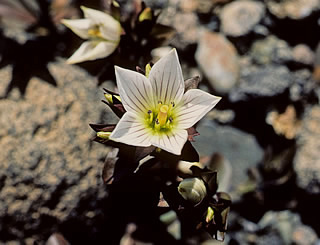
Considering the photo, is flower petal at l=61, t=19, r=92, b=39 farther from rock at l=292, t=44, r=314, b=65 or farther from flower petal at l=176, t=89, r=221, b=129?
rock at l=292, t=44, r=314, b=65

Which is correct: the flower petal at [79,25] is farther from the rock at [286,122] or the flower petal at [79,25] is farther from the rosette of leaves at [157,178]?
the rock at [286,122]

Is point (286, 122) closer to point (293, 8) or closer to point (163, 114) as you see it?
point (293, 8)

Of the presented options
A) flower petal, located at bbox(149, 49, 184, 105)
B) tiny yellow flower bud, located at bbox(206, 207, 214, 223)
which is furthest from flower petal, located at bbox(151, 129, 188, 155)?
tiny yellow flower bud, located at bbox(206, 207, 214, 223)

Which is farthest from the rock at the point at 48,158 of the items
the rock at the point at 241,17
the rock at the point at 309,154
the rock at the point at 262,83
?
the rock at the point at 309,154

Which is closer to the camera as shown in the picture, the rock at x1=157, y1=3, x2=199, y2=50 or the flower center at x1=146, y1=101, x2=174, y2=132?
the flower center at x1=146, y1=101, x2=174, y2=132

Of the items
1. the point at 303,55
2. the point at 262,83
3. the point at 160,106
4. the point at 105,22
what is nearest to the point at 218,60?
the point at 262,83
